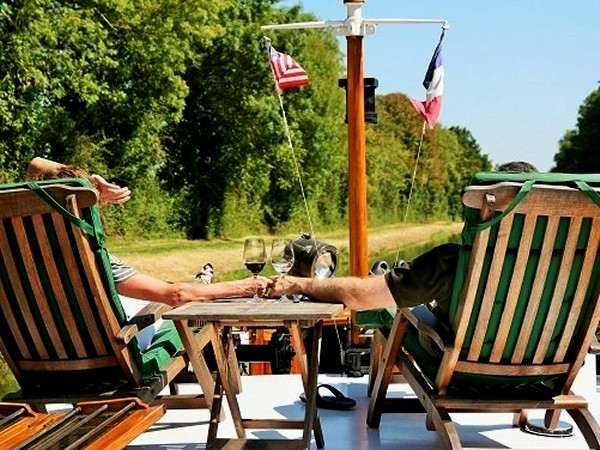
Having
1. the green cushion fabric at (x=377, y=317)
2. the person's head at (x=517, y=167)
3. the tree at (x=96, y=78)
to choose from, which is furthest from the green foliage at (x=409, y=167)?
the person's head at (x=517, y=167)

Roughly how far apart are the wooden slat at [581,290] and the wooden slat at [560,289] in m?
0.04

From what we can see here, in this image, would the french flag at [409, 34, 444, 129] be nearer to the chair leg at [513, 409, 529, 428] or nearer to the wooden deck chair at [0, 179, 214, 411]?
→ the chair leg at [513, 409, 529, 428]

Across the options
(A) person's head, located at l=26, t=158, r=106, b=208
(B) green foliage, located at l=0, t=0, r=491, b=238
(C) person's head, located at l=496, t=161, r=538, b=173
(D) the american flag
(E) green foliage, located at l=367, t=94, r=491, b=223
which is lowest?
(E) green foliage, located at l=367, t=94, r=491, b=223

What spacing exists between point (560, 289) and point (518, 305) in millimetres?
137

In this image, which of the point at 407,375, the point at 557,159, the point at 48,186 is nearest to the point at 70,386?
the point at 48,186

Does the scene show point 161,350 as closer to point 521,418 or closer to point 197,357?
point 197,357

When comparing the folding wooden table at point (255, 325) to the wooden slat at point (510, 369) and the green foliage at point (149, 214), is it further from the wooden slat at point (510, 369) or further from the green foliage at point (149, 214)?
the green foliage at point (149, 214)

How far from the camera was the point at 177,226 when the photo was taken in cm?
2100

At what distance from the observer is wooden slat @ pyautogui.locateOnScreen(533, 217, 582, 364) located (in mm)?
2768

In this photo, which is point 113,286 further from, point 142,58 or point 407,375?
point 142,58

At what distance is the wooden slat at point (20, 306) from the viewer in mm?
2939

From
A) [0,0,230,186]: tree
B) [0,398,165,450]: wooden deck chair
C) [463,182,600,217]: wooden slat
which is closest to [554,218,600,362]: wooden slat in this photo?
[463,182,600,217]: wooden slat

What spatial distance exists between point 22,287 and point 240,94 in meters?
19.6

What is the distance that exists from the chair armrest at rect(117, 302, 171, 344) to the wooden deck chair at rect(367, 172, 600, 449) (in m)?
0.85
